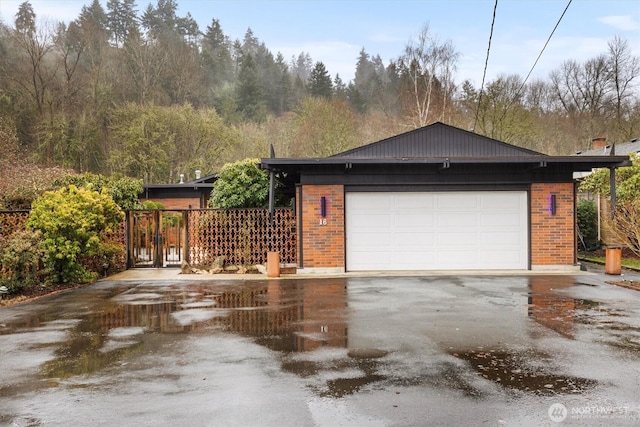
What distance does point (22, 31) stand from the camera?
3459 centimetres

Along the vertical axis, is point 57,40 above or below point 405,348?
above

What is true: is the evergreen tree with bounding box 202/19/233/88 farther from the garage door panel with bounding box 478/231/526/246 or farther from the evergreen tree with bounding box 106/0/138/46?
the garage door panel with bounding box 478/231/526/246

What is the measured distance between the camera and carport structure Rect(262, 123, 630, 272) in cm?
1430

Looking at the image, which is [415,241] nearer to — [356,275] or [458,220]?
[458,220]

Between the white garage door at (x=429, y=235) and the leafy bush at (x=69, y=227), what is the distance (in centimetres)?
643

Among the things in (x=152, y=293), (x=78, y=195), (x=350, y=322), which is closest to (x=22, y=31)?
(x=78, y=195)

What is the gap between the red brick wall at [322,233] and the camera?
46.7 ft

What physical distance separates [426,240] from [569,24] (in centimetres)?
687

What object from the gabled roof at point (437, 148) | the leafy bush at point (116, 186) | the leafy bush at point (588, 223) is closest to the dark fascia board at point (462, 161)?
the gabled roof at point (437, 148)

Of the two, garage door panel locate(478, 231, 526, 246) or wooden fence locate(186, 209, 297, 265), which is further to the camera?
wooden fence locate(186, 209, 297, 265)

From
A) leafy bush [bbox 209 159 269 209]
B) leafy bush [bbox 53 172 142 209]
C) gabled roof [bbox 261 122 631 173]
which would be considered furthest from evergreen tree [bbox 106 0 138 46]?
gabled roof [bbox 261 122 631 173]

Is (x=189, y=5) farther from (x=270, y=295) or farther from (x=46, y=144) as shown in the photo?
(x=270, y=295)

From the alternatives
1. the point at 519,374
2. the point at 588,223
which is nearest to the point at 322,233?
the point at 519,374

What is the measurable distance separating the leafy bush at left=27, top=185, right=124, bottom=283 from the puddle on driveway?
1.29 meters
